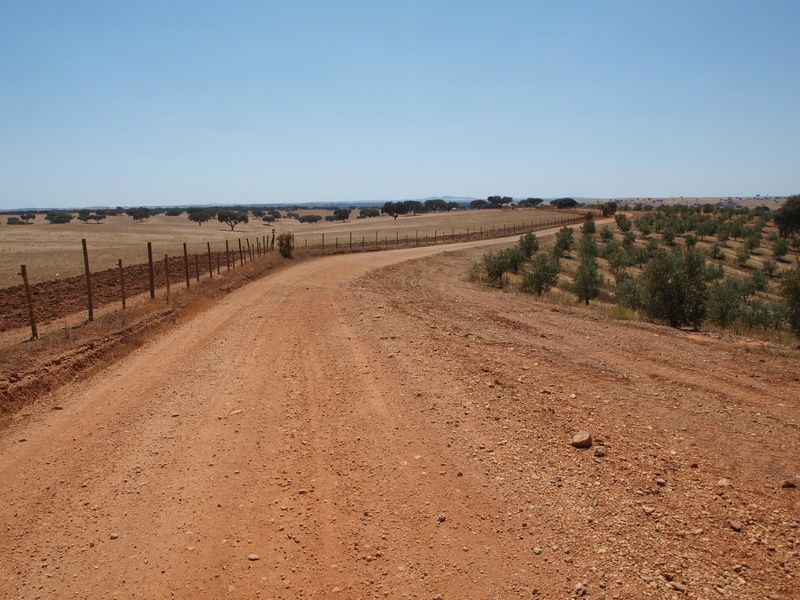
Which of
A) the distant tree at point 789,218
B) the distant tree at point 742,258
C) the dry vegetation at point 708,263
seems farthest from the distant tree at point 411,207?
the distant tree at point 742,258

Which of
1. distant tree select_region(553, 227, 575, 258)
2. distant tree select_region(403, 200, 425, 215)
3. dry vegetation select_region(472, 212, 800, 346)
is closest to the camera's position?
dry vegetation select_region(472, 212, 800, 346)

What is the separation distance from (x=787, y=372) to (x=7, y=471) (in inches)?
485

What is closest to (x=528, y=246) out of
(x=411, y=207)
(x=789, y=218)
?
(x=789, y=218)

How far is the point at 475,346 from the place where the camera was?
1159 cm

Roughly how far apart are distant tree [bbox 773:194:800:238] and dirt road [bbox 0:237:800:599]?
81667mm

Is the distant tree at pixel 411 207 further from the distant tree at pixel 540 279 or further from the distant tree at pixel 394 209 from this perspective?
the distant tree at pixel 540 279

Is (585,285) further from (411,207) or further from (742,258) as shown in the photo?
(411,207)

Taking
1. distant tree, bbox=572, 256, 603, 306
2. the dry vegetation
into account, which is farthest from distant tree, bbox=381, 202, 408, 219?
distant tree, bbox=572, 256, 603, 306

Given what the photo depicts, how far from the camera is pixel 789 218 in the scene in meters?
75.4

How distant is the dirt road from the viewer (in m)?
4.56

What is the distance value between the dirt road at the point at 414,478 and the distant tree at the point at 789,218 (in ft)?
268

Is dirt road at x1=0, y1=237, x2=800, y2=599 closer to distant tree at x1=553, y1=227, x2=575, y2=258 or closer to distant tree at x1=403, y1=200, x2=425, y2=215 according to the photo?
distant tree at x1=553, y1=227, x2=575, y2=258

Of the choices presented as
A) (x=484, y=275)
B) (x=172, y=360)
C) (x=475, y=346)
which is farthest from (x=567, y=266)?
(x=172, y=360)

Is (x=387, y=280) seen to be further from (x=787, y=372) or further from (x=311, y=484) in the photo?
(x=311, y=484)
